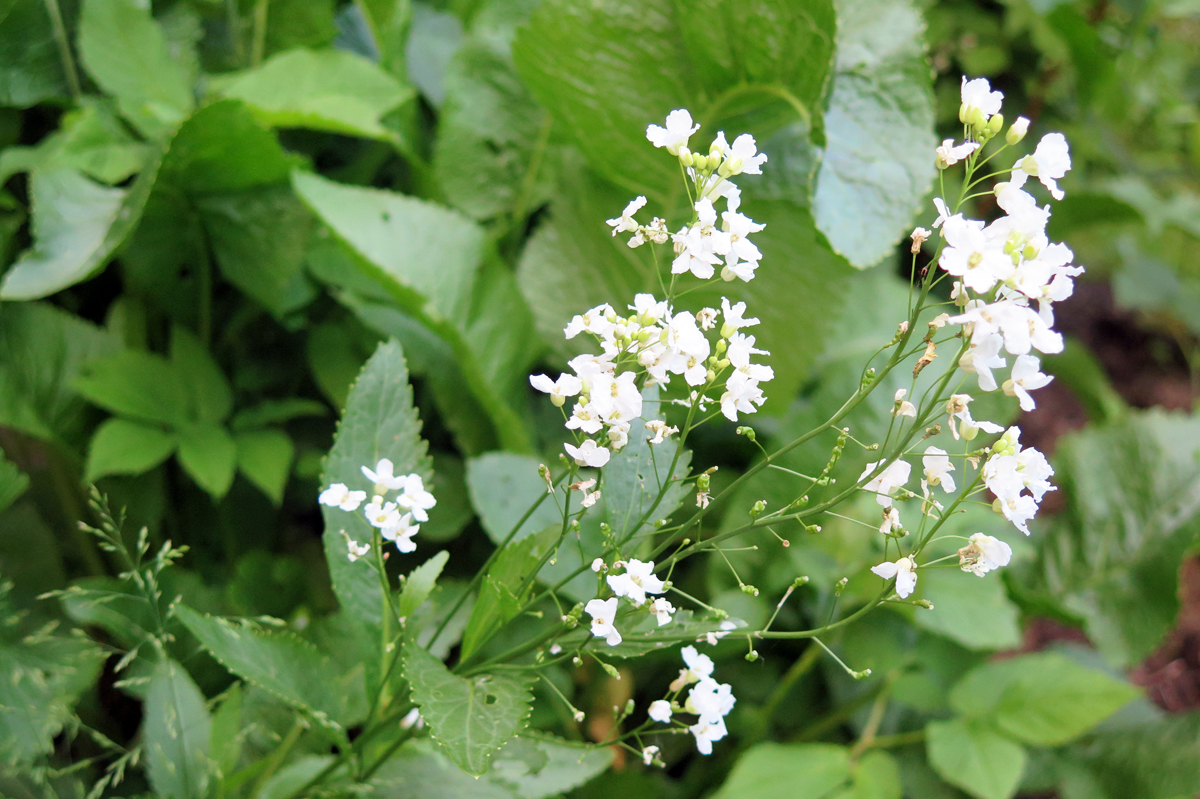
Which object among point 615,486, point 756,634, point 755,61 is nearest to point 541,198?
point 755,61

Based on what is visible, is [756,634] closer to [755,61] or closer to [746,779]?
[746,779]

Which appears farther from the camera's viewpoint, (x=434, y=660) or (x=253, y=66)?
(x=253, y=66)

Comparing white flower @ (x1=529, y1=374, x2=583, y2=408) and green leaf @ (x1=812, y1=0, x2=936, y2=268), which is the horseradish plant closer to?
white flower @ (x1=529, y1=374, x2=583, y2=408)

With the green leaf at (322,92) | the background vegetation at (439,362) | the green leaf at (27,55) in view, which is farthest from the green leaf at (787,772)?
the green leaf at (27,55)

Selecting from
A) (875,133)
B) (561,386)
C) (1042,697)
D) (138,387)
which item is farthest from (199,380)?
(1042,697)

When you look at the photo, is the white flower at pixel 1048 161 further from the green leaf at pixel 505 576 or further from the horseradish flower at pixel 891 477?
the green leaf at pixel 505 576

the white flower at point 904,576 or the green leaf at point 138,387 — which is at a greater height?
the white flower at point 904,576

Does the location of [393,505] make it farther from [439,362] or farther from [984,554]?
[439,362]
